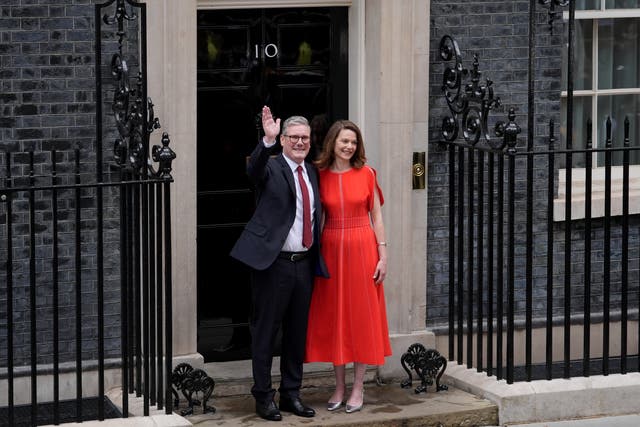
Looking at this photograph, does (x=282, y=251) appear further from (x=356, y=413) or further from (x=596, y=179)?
(x=596, y=179)

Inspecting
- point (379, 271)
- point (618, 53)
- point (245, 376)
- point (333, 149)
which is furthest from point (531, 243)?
point (618, 53)

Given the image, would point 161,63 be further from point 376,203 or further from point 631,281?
point 631,281

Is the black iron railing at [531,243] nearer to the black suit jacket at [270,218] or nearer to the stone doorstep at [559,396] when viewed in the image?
the stone doorstep at [559,396]

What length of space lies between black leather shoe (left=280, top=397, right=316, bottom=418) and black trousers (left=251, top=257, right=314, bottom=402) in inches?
2.3

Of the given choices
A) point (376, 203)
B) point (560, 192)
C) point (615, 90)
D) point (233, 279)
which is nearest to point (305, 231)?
point (376, 203)

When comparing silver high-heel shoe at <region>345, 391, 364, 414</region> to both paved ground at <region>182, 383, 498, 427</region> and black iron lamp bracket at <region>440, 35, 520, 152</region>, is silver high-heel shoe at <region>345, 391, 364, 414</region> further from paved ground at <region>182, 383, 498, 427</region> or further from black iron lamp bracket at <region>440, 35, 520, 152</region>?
black iron lamp bracket at <region>440, 35, 520, 152</region>

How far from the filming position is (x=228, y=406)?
9375 millimetres

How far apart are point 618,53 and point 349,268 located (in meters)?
2.93

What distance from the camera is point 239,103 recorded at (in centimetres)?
980

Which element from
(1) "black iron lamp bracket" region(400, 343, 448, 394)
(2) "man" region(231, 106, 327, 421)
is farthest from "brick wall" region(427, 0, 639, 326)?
(2) "man" region(231, 106, 327, 421)

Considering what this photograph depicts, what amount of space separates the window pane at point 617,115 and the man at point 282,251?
271cm

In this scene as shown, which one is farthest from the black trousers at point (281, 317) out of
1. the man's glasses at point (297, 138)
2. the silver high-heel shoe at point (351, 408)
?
the man's glasses at point (297, 138)

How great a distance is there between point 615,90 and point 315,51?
2233mm

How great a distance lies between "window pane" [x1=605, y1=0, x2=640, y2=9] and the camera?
10.7 m
